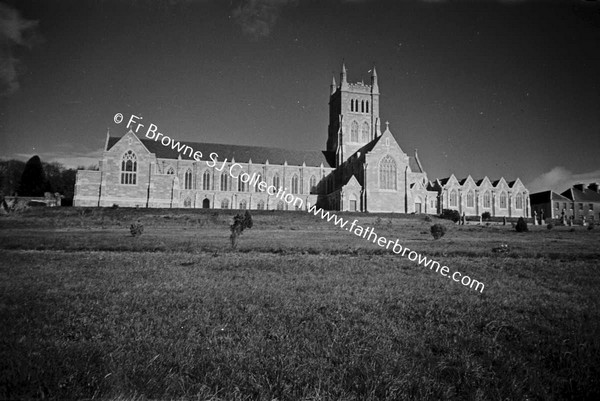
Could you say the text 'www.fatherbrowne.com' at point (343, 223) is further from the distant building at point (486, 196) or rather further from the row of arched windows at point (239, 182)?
the distant building at point (486, 196)

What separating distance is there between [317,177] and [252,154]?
1432cm

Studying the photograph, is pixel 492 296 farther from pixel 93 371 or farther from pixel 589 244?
pixel 589 244

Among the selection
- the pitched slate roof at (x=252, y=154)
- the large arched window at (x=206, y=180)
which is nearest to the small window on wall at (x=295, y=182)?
the pitched slate roof at (x=252, y=154)

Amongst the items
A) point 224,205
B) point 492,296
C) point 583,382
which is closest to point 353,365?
point 583,382

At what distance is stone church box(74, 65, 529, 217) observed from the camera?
53000 millimetres

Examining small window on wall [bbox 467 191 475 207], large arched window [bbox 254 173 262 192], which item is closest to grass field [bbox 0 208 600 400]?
large arched window [bbox 254 173 262 192]

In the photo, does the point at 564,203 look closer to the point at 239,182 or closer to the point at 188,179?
the point at 239,182

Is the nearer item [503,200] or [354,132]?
[503,200]

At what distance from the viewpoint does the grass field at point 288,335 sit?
315cm

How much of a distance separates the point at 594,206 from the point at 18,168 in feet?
146

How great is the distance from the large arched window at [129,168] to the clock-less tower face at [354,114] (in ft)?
133

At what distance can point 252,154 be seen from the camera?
74.2 metres

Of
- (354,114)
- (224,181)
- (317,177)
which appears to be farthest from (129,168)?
(354,114)

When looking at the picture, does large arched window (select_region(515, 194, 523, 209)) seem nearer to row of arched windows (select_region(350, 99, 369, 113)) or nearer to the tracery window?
row of arched windows (select_region(350, 99, 369, 113))
